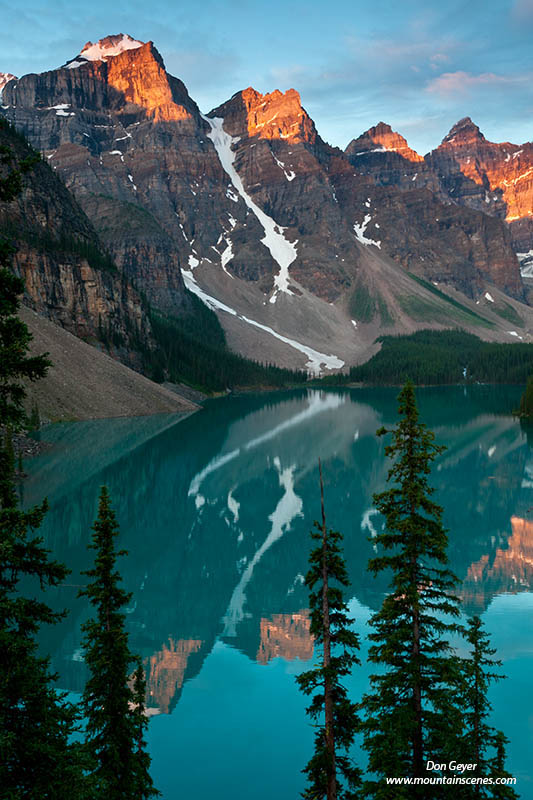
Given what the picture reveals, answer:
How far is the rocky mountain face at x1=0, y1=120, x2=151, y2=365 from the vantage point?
137 m

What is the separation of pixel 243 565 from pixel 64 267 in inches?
4815

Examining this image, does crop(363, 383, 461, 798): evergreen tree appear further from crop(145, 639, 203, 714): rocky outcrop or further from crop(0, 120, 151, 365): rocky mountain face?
crop(0, 120, 151, 365): rocky mountain face

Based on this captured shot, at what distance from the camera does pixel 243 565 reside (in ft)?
125

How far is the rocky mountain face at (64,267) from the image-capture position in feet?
448

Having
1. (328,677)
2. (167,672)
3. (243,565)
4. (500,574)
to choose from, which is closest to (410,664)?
(328,677)

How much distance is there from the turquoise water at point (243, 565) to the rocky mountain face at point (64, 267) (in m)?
57.3

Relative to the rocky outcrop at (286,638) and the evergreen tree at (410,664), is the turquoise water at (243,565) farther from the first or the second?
the evergreen tree at (410,664)

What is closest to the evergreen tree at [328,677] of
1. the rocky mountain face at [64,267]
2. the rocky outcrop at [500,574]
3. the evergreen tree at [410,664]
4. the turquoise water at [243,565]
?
the evergreen tree at [410,664]

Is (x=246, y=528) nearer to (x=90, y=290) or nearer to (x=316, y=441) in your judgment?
(x=316, y=441)

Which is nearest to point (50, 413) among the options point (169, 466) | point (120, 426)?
point (120, 426)

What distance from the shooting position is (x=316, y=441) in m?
90.5

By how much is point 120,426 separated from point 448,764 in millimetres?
90316

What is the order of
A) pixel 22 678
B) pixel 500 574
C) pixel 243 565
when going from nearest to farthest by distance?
pixel 22 678, pixel 500 574, pixel 243 565

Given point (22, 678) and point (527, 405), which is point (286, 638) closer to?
point (22, 678)
